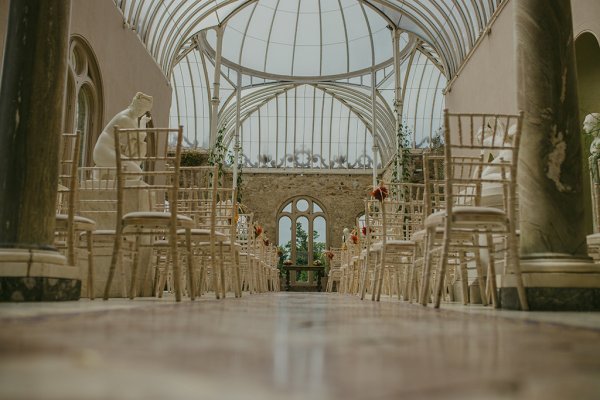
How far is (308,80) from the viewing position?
719 inches

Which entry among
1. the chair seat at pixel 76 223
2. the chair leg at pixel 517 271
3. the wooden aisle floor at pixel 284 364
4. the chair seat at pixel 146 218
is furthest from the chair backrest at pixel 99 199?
the wooden aisle floor at pixel 284 364

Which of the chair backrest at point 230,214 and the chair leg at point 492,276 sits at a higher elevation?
the chair backrest at point 230,214

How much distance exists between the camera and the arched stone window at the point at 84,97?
24.7 feet

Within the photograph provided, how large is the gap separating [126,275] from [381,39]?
14.1 m

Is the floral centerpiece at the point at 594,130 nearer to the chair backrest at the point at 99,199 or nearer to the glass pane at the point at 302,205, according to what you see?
the chair backrest at the point at 99,199

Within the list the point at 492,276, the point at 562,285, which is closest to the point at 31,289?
the point at 492,276

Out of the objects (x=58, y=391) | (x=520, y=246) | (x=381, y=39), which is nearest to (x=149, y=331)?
(x=58, y=391)

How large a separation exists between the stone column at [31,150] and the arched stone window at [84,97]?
14.8 ft

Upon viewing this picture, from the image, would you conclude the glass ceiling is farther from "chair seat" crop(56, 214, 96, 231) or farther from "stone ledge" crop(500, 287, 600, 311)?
"stone ledge" crop(500, 287, 600, 311)

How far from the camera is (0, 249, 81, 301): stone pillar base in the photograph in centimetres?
292

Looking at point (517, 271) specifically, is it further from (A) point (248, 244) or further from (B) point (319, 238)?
(B) point (319, 238)

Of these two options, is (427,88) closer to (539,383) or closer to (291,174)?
(291,174)

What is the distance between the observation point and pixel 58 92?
320cm

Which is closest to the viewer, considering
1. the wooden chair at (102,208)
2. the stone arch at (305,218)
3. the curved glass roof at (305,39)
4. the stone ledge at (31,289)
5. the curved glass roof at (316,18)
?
the stone ledge at (31,289)
